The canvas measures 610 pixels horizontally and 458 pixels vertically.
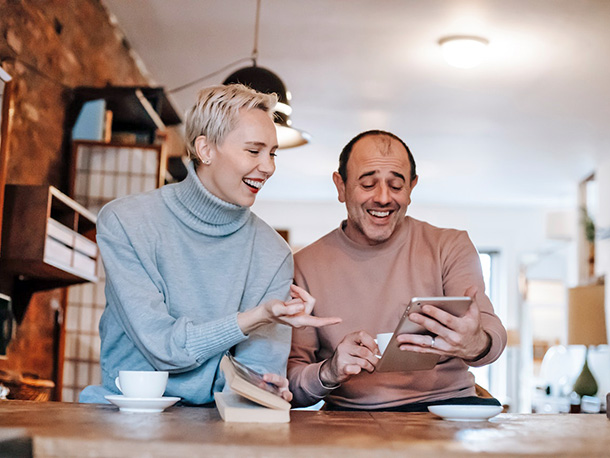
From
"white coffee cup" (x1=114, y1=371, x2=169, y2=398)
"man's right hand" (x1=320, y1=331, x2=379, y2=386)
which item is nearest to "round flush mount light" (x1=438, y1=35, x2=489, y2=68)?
"man's right hand" (x1=320, y1=331, x2=379, y2=386)

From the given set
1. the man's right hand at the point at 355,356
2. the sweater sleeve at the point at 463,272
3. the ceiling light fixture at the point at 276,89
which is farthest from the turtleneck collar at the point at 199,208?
the ceiling light fixture at the point at 276,89

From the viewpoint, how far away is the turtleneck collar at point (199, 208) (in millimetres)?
2115

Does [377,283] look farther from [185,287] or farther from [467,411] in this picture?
[467,411]

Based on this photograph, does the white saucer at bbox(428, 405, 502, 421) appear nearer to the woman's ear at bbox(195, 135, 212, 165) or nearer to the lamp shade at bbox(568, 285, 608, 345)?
the woman's ear at bbox(195, 135, 212, 165)

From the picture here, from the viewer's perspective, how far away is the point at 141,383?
169cm

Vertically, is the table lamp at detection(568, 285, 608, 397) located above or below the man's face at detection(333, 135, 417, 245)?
below

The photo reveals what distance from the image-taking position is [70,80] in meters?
4.16

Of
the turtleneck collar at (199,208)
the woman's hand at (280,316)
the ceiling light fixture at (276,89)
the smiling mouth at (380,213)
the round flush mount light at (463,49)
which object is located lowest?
the woman's hand at (280,316)

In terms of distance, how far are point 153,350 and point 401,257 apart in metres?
0.92

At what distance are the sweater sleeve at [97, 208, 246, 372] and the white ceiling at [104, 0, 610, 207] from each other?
278 centimetres

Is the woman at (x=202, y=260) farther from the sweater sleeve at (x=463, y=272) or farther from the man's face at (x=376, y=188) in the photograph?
the sweater sleeve at (x=463, y=272)

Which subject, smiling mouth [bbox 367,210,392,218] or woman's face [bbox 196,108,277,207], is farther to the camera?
smiling mouth [bbox 367,210,392,218]

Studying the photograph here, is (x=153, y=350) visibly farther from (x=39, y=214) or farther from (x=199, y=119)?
(x=39, y=214)

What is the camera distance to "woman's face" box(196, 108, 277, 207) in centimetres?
213
